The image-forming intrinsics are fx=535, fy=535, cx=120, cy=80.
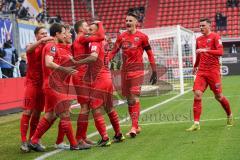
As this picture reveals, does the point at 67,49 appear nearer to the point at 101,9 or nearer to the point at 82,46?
the point at 82,46

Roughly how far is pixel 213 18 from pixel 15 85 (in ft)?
84.8

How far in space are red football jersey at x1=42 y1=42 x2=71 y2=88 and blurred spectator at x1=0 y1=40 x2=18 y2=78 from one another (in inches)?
443

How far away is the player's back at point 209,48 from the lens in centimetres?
970

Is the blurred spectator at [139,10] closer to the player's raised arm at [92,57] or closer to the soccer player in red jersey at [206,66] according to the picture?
the soccer player in red jersey at [206,66]

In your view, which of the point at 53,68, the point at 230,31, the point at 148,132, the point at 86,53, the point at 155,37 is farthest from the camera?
the point at 230,31

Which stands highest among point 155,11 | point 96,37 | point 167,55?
point 155,11

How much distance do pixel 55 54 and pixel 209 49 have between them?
3.23 metres

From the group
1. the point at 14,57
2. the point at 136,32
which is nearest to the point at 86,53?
the point at 136,32

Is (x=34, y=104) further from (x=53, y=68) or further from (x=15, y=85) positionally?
(x=15, y=85)

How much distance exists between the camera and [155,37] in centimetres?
2269

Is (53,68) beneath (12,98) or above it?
above

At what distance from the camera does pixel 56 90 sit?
7.81 m

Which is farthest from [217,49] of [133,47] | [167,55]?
[167,55]

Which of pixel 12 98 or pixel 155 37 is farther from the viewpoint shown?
pixel 155 37
